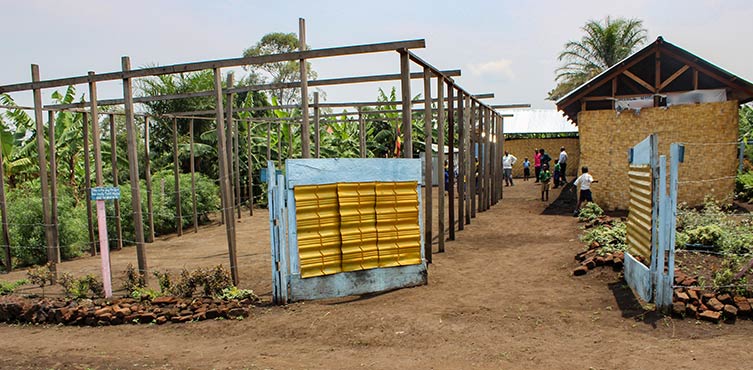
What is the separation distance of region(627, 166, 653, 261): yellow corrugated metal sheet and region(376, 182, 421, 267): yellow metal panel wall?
2.95m

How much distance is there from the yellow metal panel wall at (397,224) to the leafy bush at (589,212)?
288 inches

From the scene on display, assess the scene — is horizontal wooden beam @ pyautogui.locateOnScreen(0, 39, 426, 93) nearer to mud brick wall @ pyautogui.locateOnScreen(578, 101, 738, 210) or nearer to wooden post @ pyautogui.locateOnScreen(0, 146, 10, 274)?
wooden post @ pyautogui.locateOnScreen(0, 146, 10, 274)

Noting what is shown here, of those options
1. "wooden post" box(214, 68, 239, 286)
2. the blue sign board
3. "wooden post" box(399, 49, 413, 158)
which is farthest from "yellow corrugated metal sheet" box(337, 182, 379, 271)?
the blue sign board

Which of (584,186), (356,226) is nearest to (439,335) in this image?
(356,226)

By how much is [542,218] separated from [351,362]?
11.0 m

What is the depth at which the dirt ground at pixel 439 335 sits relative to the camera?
5.13m

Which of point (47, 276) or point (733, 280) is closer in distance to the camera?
point (733, 280)

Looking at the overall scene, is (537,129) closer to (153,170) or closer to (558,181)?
(558,181)

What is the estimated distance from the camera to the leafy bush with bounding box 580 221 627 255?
29.7 feet

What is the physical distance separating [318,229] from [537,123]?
27.0 meters

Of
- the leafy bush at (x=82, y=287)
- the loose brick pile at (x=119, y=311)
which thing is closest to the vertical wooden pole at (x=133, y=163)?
the leafy bush at (x=82, y=287)

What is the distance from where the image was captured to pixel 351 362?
5.21 m

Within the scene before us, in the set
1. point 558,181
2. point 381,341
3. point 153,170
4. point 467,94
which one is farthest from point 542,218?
point 153,170

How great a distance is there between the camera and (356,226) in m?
7.71
